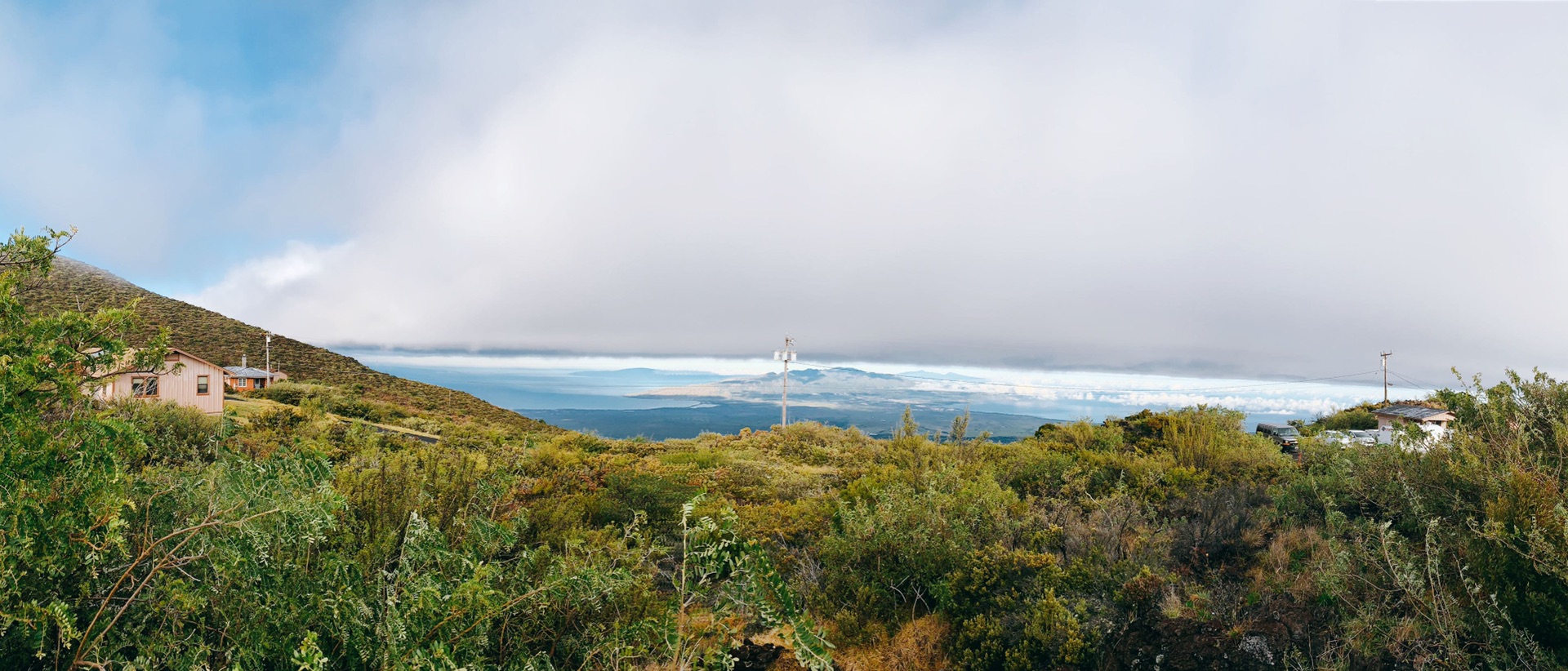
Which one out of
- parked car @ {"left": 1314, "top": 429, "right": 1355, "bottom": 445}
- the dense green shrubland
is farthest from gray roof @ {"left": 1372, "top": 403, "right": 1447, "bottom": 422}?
the dense green shrubland

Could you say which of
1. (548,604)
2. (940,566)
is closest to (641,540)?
(548,604)

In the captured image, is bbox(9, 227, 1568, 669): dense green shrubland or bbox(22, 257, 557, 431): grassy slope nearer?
bbox(9, 227, 1568, 669): dense green shrubland

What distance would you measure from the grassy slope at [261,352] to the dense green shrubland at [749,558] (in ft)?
118

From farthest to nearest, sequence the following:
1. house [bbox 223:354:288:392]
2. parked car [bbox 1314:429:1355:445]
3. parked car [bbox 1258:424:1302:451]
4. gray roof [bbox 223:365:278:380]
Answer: gray roof [bbox 223:365:278:380] → house [bbox 223:354:288:392] → parked car [bbox 1258:424:1302:451] → parked car [bbox 1314:429:1355:445]

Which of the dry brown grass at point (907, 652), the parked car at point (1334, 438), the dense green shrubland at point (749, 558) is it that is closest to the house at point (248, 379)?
the dense green shrubland at point (749, 558)

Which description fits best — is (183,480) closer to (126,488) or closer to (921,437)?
(126,488)

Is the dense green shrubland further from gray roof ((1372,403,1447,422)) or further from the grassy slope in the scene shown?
the grassy slope

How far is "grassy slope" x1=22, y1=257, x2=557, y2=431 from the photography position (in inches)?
1777

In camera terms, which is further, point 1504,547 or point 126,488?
point 1504,547

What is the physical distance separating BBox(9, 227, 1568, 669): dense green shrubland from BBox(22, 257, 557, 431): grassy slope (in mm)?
35935

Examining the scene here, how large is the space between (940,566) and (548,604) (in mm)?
3986

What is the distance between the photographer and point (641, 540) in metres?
4.14

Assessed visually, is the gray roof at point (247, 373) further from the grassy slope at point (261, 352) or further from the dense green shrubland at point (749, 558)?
the dense green shrubland at point (749, 558)

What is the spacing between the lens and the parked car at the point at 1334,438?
897 centimetres
